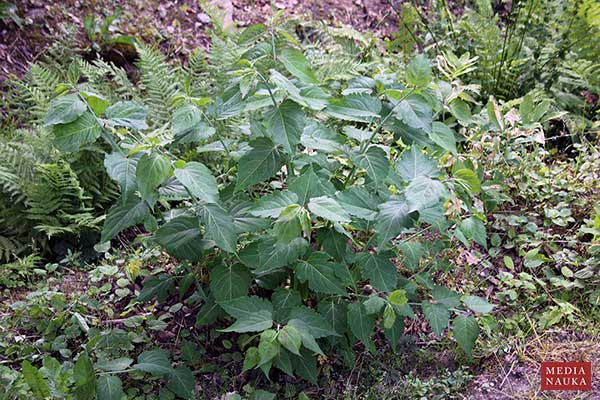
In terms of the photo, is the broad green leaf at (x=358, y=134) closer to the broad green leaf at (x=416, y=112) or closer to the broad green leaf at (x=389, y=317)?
the broad green leaf at (x=416, y=112)

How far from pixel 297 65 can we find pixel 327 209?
1.76ft

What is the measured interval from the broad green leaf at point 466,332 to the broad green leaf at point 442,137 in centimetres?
68

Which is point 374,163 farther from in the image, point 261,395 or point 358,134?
point 261,395

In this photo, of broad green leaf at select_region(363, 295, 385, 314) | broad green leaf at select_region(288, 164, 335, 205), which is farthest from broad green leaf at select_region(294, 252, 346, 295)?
broad green leaf at select_region(288, 164, 335, 205)

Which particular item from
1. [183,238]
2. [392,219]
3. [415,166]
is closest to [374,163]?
[415,166]

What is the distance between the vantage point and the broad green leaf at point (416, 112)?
6.40ft

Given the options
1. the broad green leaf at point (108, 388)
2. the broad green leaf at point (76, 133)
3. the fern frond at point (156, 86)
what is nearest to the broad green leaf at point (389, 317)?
the broad green leaf at point (108, 388)

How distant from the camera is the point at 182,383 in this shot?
220 cm

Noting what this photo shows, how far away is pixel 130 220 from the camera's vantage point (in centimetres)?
197

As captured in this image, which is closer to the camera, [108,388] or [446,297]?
[108,388]

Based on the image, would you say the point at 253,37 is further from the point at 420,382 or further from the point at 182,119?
the point at 420,382

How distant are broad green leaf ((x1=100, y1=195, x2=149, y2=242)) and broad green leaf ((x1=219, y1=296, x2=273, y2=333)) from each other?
0.41m

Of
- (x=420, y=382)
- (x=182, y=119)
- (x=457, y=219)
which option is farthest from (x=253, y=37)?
(x=420, y=382)

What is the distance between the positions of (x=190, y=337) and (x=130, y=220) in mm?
769
